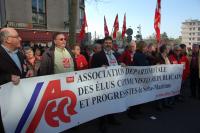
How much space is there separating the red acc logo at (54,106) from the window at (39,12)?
21793 mm

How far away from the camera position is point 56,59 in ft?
17.3

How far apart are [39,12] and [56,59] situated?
22.6m

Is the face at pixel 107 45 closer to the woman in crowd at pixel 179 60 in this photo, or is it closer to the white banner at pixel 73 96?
the white banner at pixel 73 96

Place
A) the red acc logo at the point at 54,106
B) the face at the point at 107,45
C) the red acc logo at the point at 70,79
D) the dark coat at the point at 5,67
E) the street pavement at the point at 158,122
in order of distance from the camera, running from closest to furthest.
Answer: the dark coat at the point at 5,67 → the red acc logo at the point at 54,106 → the red acc logo at the point at 70,79 → the street pavement at the point at 158,122 → the face at the point at 107,45

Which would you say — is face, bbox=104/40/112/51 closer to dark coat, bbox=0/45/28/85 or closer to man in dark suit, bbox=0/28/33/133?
man in dark suit, bbox=0/28/33/133

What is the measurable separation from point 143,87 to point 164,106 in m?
1.36

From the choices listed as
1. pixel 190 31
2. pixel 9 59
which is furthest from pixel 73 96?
pixel 190 31

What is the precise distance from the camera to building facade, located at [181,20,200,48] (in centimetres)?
13388

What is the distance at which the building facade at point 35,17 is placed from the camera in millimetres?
23953

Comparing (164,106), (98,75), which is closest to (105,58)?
(98,75)

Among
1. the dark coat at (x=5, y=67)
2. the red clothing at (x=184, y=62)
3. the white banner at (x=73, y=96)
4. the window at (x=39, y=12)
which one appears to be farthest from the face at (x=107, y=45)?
the window at (x=39, y=12)

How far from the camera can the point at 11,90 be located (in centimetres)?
414

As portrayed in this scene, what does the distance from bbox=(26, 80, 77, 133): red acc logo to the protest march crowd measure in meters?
0.47

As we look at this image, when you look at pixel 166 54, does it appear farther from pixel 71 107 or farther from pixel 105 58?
pixel 71 107
